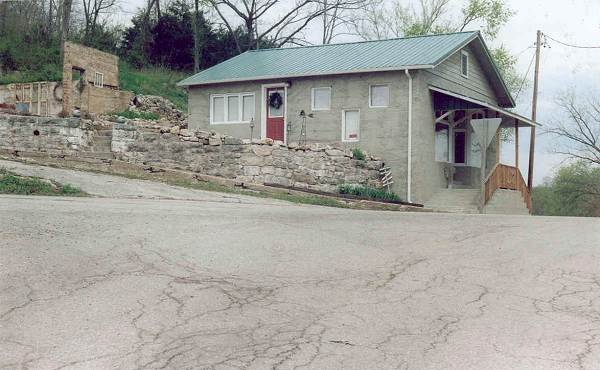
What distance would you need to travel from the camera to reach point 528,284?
7855 millimetres

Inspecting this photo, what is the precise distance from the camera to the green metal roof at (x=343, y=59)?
2628 cm

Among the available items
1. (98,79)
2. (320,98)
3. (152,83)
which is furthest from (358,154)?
(152,83)

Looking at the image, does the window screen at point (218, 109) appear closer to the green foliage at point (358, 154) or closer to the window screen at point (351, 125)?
the window screen at point (351, 125)

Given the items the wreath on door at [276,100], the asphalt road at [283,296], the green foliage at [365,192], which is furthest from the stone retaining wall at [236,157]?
the asphalt road at [283,296]

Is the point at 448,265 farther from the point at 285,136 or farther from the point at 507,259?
the point at 285,136

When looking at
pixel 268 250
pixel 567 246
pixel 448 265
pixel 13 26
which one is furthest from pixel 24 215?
pixel 13 26

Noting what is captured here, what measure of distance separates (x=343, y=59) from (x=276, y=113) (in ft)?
11.4

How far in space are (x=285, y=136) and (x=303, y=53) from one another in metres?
5.11

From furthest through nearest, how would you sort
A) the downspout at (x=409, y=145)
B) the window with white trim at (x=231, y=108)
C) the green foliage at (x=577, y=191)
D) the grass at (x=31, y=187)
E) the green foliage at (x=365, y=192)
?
the green foliage at (x=577, y=191), the window with white trim at (x=231, y=108), the downspout at (x=409, y=145), the green foliage at (x=365, y=192), the grass at (x=31, y=187)

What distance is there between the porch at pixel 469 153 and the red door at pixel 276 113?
239 inches

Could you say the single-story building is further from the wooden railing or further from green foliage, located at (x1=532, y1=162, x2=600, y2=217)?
green foliage, located at (x1=532, y1=162, x2=600, y2=217)

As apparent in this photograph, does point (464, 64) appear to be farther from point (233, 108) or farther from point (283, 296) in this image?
point (283, 296)

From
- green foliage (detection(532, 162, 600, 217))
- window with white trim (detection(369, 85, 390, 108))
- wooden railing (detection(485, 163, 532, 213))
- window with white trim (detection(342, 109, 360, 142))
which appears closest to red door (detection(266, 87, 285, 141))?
window with white trim (detection(342, 109, 360, 142))

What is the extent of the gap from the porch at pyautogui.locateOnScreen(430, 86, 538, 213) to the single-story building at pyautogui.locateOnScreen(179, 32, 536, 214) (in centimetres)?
4
